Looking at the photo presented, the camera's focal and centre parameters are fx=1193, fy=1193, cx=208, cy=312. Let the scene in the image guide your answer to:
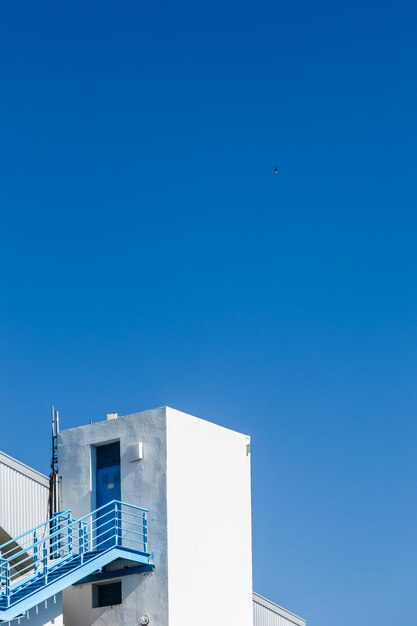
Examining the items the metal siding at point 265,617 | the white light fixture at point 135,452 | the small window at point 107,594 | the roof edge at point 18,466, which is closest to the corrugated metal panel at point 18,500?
the roof edge at point 18,466

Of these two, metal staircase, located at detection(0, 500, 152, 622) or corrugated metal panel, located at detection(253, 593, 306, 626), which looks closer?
metal staircase, located at detection(0, 500, 152, 622)

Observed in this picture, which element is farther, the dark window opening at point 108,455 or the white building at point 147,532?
the dark window opening at point 108,455

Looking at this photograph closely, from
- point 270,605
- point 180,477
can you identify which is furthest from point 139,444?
point 270,605

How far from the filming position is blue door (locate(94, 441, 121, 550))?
37.0 meters

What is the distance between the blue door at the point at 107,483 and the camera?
121 feet

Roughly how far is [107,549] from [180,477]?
337cm

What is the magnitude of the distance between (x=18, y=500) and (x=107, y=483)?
9.55 ft

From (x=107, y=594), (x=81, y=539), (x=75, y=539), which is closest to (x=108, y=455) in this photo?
(x=81, y=539)

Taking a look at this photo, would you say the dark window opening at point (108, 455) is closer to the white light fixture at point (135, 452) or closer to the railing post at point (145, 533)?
the white light fixture at point (135, 452)

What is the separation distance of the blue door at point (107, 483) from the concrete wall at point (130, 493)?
0.99 ft

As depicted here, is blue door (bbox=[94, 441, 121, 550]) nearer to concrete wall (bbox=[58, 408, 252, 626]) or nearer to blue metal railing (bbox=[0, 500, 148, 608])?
blue metal railing (bbox=[0, 500, 148, 608])

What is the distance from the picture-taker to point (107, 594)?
3697 cm

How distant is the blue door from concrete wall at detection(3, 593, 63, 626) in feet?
7.49

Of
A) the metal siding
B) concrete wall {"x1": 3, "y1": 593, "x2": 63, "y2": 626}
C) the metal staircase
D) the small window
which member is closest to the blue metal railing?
the metal staircase
